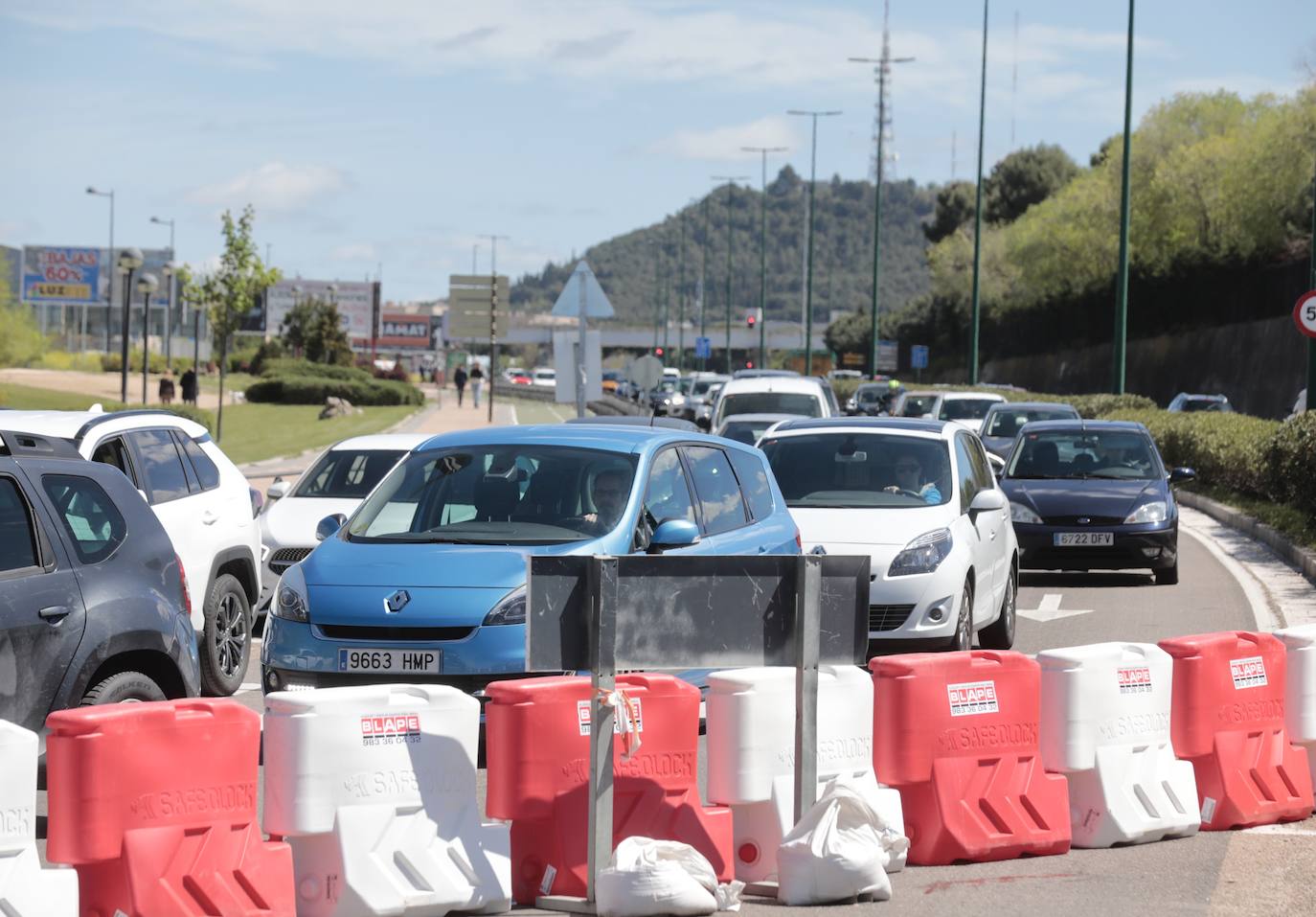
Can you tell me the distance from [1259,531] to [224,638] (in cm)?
1492

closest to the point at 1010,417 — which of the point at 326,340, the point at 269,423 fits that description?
the point at 269,423

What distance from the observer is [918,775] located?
6.69 m

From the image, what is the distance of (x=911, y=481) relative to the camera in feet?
42.5

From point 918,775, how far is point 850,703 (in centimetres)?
38

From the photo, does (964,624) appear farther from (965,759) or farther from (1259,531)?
(1259,531)

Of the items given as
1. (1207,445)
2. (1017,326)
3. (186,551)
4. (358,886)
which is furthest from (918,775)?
(1017,326)

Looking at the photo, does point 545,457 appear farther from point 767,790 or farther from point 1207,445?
point 1207,445

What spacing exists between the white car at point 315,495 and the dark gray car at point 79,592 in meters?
5.44

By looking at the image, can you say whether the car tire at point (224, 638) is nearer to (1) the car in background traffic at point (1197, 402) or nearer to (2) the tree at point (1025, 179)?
(1) the car in background traffic at point (1197, 402)

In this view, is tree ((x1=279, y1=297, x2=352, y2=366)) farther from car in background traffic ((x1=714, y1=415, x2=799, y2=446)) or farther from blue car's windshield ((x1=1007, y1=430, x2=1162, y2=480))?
blue car's windshield ((x1=1007, y1=430, x2=1162, y2=480))

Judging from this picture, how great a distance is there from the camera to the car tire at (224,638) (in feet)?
33.9

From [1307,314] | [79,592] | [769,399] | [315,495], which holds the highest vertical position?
[1307,314]

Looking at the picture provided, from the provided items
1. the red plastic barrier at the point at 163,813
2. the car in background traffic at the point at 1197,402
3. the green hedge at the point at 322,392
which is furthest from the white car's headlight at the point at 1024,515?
the green hedge at the point at 322,392

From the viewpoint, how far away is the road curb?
17.8 metres
